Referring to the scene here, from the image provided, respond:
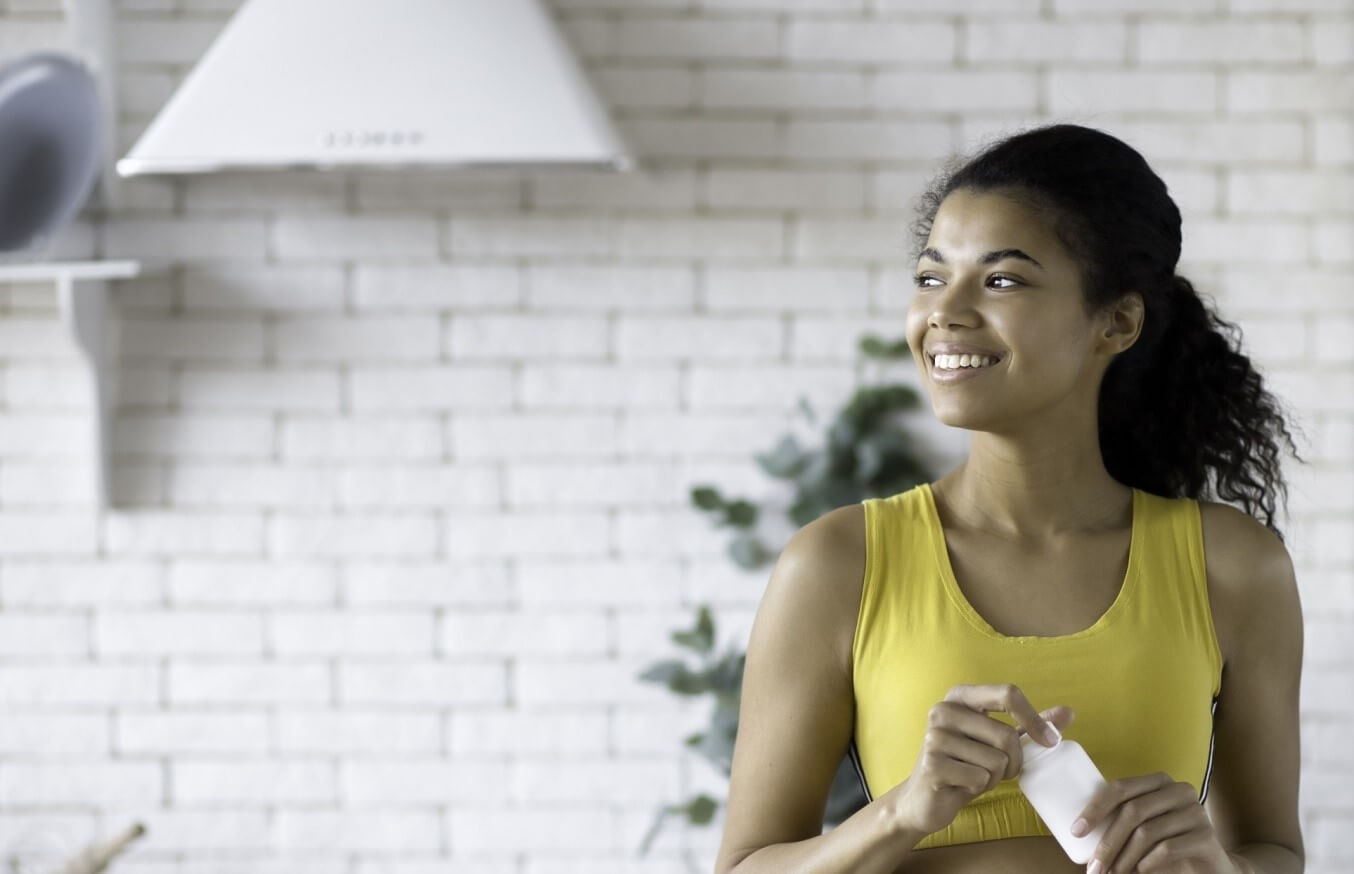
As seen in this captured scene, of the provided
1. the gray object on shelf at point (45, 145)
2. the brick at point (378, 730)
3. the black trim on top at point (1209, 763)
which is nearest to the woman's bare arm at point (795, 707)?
the black trim on top at point (1209, 763)

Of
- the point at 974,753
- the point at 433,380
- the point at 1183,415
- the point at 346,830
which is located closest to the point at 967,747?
the point at 974,753

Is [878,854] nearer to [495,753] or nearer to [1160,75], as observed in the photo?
[495,753]

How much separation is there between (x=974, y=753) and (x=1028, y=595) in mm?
262

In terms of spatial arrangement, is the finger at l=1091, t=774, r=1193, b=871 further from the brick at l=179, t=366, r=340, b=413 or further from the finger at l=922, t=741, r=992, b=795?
the brick at l=179, t=366, r=340, b=413

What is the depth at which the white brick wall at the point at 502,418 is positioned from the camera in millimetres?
2148

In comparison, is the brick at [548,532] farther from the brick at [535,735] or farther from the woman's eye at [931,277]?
the woman's eye at [931,277]

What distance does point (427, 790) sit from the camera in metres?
2.17

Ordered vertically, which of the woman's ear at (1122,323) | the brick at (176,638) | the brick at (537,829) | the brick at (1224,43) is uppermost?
the brick at (1224,43)

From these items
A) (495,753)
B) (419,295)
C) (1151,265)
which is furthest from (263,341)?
(1151,265)

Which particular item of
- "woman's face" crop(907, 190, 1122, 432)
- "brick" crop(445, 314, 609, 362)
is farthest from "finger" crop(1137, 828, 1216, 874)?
"brick" crop(445, 314, 609, 362)

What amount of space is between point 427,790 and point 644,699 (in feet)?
1.30

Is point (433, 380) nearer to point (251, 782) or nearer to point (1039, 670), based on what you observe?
point (251, 782)

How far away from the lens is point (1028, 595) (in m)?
1.20

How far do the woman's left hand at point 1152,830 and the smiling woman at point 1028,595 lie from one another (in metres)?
0.04
